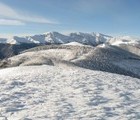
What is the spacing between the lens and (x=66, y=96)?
12797 mm

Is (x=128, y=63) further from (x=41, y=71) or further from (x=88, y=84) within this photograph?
(x=88, y=84)

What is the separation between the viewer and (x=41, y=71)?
17.9 meters

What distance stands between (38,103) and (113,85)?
14.5ft

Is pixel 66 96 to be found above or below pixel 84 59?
below

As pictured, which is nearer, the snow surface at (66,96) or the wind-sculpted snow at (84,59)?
the snow surface at (66,96)

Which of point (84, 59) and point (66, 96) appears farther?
point (84, 59)

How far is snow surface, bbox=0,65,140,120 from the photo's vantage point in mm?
10420

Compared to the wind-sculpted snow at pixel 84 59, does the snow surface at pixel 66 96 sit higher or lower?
lower

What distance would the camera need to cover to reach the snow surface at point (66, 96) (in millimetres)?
10420

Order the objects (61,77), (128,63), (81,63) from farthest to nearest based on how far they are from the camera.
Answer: (128,63) → (81,63) → (61,77)

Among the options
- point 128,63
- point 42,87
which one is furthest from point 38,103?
point 128,63

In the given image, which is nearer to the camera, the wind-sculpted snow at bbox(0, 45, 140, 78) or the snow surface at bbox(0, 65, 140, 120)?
the snow surface at bbox(0, 65, 140, 120)

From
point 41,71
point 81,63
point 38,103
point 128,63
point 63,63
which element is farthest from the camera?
point 128,63

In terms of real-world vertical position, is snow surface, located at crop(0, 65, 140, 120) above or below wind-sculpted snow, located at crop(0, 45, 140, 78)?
below
